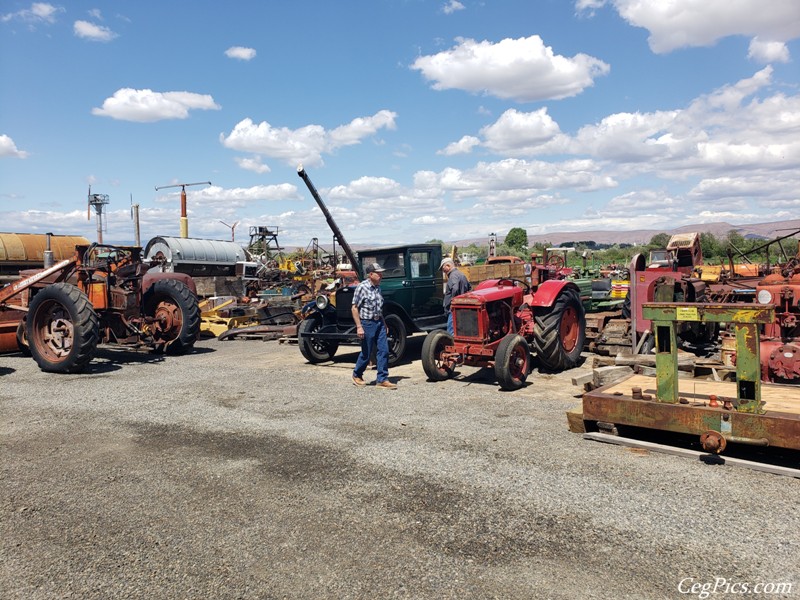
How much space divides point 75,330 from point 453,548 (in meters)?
7.32

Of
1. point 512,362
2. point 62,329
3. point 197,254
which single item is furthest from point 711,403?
point 197,254

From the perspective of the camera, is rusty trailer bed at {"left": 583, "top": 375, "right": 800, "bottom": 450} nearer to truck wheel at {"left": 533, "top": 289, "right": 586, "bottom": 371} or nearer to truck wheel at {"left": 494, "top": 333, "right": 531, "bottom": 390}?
truck wheel at {"left": 494, "top": 333, "right": 531, "bottom": 390}

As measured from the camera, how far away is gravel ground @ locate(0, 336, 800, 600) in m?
2.85

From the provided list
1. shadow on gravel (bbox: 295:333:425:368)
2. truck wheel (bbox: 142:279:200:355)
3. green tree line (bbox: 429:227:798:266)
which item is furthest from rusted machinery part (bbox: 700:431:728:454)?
truck wheel (bbox: 142:279:200:355)

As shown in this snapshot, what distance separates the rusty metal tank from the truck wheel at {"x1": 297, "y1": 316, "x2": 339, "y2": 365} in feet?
48.0

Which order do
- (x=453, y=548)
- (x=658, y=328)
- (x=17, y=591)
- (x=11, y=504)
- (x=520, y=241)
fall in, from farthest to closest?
(x=520, y=241), (x=658, y=328), (x=11, y=504), (x=453, y=548), (x=17, y=591)

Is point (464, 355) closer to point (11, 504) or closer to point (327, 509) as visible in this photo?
point (327, 509)

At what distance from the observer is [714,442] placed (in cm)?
407

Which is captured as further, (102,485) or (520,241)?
(520,241)

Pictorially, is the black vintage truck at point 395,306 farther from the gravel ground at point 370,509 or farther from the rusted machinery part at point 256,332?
the rusted machinery part at point 256,332

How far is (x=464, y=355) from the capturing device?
7438mm

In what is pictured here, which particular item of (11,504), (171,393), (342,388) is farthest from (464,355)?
(11,504)

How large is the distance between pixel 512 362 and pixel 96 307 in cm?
695

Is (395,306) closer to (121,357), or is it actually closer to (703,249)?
(121,357)
